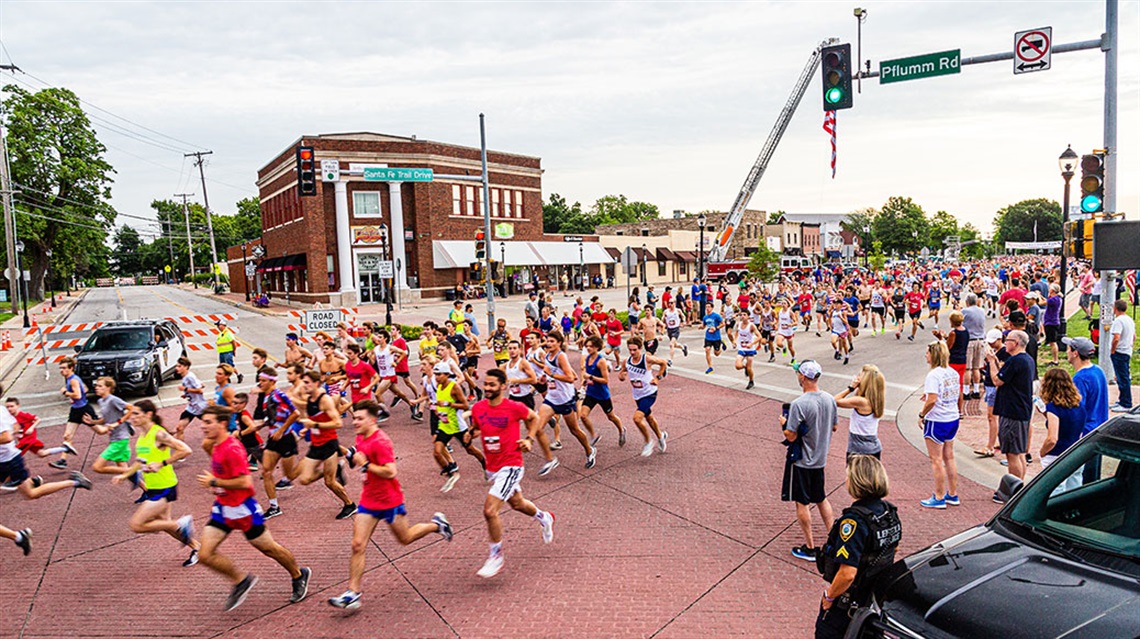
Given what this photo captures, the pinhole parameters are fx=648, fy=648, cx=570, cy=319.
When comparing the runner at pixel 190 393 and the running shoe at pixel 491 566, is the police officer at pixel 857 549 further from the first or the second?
the runner at pixel 190 393

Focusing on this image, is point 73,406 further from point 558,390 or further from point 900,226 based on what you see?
point 900,226

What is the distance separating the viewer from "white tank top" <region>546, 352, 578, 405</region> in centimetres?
903

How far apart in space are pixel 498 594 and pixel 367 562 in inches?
59.6

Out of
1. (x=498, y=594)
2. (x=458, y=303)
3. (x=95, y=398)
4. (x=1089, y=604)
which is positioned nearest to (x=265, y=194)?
(x=458, y=303)

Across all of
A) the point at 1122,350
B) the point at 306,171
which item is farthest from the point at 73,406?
the point at 1122,350

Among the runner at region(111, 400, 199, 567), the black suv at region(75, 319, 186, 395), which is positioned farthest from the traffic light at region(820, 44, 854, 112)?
the black suv at region(75, 319, 186, 395)

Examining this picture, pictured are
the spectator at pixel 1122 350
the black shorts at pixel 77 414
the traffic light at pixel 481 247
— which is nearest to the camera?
the black shorts at pixel 77 414

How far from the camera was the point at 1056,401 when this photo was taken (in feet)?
21.1

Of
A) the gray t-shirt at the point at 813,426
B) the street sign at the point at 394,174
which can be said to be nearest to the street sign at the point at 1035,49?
the gray t-shirt at the point at 813,426

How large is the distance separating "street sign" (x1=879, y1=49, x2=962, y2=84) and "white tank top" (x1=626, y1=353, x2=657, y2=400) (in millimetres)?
6741

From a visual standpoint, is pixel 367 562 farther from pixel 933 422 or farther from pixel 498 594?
pixel 933 422

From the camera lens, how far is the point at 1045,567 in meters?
3.28

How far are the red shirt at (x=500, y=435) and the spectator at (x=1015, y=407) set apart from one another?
17.5 ft

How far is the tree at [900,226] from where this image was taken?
391ft
